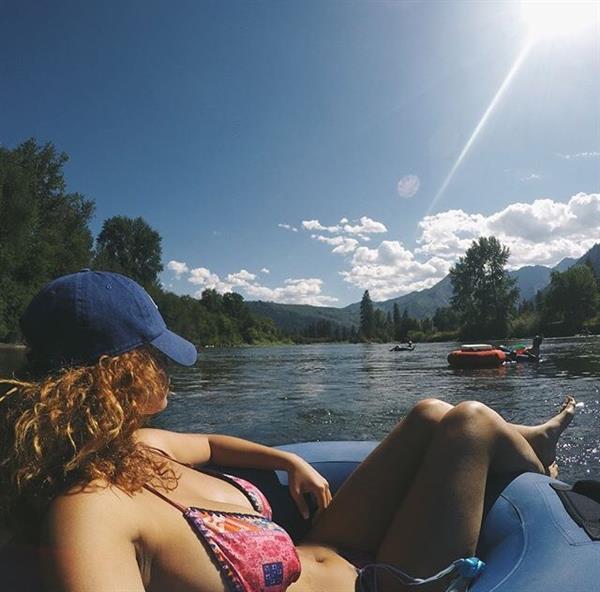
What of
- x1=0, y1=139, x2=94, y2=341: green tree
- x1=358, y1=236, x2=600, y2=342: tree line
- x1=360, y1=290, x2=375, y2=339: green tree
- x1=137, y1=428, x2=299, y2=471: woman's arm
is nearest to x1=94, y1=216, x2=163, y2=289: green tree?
x1=0, y1=139, x2=94, y2=341: green tree

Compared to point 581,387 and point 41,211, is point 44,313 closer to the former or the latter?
point 581,387

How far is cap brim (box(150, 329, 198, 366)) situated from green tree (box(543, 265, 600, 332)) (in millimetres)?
67089

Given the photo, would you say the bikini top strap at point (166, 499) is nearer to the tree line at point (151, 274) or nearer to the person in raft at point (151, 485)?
the person in raft at point (151, 485)

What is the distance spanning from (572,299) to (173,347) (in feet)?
231

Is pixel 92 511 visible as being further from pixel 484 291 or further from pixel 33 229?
pixel 484 291

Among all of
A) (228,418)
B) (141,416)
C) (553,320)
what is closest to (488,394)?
(228,418)

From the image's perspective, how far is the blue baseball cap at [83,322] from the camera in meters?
1.28

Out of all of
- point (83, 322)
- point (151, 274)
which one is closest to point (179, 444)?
point (83, 322)

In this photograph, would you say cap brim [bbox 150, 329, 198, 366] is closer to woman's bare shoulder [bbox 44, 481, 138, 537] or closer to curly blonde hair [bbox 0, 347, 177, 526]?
curly blonde hair [bbox 0, 347, 177, 526]

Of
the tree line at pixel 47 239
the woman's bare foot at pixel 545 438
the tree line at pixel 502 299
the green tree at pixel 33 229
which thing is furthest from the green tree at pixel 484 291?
the woman's bare foot at pixel 545 438

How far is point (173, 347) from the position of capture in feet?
4.85

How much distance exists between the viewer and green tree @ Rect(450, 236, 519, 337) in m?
60.4

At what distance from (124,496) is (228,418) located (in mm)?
7894

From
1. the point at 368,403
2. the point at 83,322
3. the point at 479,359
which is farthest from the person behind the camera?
the point at 479,359
